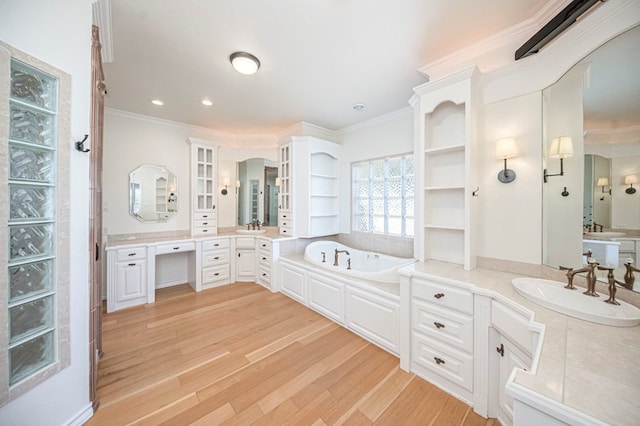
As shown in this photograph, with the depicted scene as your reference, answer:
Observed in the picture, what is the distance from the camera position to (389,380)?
1853 mm

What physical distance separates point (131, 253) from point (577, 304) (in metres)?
4.48

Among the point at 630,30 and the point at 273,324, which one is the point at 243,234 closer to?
the point at 273,324

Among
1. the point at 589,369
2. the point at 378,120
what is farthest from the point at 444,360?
the point at 378,120

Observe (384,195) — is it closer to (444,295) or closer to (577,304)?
(444,295)

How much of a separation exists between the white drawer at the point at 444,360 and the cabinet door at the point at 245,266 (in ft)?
9.73

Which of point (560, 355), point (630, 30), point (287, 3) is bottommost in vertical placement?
point (560, 355)

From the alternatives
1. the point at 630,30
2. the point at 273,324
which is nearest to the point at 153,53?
the point at 273,324

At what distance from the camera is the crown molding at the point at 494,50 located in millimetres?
1664

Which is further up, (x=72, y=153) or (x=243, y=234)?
(x=72, y=153)

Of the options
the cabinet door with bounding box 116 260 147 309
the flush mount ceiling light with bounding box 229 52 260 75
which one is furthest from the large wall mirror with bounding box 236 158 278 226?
the flush mount ceiling light with bounding box 229 52 260 75

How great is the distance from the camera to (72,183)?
1.38m

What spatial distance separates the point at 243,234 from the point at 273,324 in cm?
189

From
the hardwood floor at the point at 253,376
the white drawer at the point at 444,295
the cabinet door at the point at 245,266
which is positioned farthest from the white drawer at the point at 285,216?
the white drawer at the point at 444,295

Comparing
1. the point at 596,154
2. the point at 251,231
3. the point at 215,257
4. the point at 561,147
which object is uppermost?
the point at 561,147
